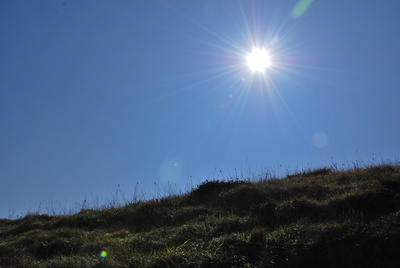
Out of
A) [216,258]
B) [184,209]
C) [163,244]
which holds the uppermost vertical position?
[184,209]

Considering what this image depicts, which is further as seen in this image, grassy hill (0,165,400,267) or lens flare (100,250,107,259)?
lens flare (100,250,107,259)

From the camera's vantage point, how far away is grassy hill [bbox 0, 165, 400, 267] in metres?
5.57

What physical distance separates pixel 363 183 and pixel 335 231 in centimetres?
363

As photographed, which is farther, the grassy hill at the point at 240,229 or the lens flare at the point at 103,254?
the lens flare at the point at 103,254

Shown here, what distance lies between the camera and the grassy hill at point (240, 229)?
219 inches

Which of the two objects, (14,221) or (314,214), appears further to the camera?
(14,221)

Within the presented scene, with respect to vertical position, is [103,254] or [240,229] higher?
[240,229]

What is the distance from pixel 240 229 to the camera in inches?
287

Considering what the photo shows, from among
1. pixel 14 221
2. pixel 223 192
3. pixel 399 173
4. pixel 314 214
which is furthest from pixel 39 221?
pixel 399 173

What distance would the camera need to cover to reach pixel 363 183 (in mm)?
9094

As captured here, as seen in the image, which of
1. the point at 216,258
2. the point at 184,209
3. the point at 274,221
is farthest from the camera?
the point at 184,209

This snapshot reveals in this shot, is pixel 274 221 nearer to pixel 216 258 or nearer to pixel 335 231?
pixel 335 231

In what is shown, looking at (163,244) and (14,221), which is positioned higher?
(14,221)

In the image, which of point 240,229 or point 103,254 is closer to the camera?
point 103,254
